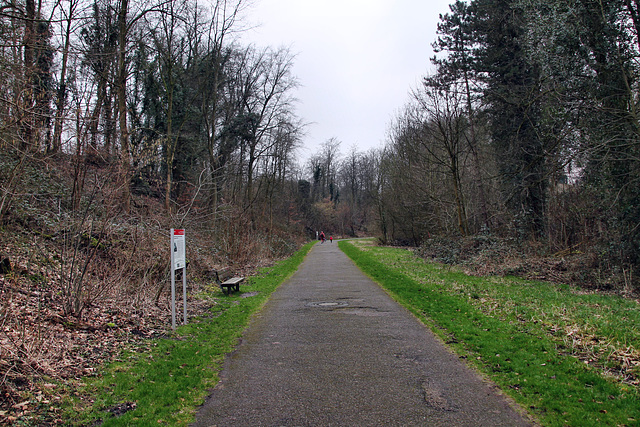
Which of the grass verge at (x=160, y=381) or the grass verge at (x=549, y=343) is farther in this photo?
the grass verge at (x=549, y=343)

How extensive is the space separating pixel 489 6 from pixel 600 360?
725 inches

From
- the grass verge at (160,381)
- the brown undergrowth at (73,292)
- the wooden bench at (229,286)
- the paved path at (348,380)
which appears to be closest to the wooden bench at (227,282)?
the wooden bench at (229,286)

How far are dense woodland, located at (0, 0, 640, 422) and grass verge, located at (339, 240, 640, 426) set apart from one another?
4.24 m

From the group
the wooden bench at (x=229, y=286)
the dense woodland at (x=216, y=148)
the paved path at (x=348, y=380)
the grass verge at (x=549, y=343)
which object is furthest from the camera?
the wooden bench at (x=229, y=286)

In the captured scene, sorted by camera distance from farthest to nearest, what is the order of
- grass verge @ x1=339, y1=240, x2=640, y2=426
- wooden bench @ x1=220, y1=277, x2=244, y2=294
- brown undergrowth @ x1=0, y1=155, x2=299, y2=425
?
wooden bench @ x1=220, y1=277, x2=244, y2=294 < brown undergrowth @ x1=0, y1=155, x2=299, y2=425 < grass verge @ x1=339, y1=240, x2=640, y2=426

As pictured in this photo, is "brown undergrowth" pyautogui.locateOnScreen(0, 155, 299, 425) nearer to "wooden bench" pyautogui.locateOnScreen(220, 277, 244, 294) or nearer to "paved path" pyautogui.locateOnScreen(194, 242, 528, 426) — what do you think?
"wooden bench" pyautogui.locateOnScreen(220, 277, 244, 294)

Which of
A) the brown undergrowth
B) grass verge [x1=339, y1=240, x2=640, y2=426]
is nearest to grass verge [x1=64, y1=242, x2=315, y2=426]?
the brown undergrowth

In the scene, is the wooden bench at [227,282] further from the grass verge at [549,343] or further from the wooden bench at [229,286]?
the grass verge at [549,343]

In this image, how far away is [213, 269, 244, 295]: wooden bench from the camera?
11.3 meters

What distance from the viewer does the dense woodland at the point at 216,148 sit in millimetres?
6801

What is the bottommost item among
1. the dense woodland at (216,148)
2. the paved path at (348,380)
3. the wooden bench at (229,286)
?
the paved path at (348,380)

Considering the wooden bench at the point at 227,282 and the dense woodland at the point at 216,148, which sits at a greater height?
the dense woodland at the point at 216,148

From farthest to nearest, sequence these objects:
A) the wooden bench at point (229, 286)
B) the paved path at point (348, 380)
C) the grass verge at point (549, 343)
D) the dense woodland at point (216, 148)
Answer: the wooden bench at point (229, 286) < the dense woodland at point (216, 148) < the grass verge at point (549, 343) < the paved path at point (348, 380)

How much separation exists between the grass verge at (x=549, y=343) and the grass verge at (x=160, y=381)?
352 cm
